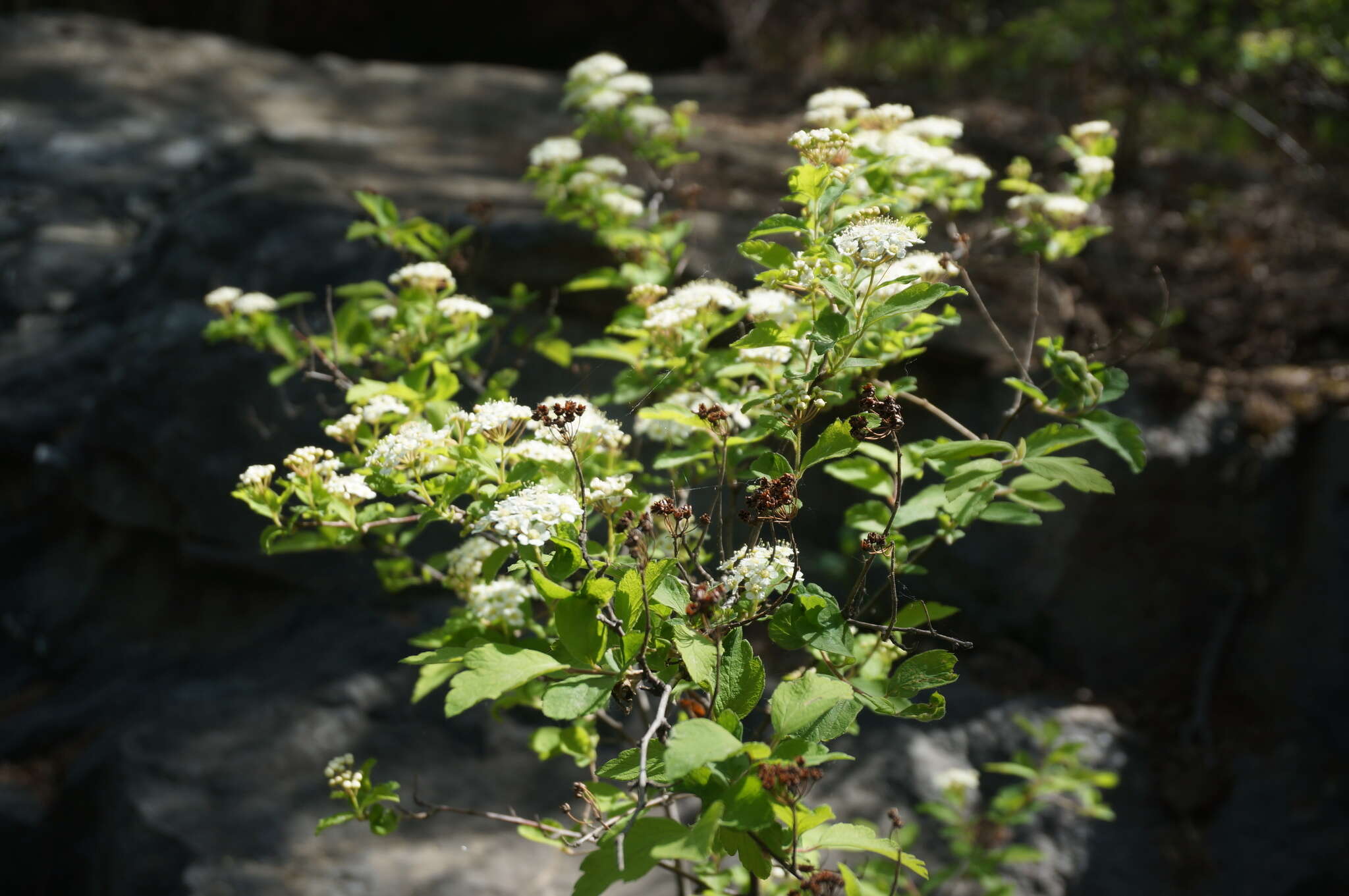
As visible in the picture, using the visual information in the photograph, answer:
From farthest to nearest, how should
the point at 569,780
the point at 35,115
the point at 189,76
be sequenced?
the point at 189,76
the point at 35,115
the point at 569,780

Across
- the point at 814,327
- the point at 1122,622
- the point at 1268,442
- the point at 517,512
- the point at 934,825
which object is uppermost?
the point at 814,327

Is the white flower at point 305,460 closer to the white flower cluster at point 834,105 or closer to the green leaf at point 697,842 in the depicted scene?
the green leaf at point 697,842

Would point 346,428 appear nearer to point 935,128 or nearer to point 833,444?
point 833,444

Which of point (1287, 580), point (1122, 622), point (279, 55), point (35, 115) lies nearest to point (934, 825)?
point (1122, 622)

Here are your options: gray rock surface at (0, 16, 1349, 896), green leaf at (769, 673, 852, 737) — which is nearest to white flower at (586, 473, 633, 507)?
green leaf at (769, 673, 852, 737)

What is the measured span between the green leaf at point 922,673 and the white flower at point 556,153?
4.41 ft

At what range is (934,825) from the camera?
10.1 feet

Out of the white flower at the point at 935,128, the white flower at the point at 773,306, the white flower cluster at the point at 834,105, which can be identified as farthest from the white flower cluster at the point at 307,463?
the white flower at the point at 935,128

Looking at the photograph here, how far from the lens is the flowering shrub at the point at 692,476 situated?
1.16 metres

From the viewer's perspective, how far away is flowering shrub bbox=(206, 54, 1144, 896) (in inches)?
45.7

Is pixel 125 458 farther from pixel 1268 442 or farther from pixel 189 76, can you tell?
pixel 1268 442

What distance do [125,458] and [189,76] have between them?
10.8 ft

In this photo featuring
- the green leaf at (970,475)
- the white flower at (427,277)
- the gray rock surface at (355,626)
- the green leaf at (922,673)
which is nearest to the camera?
the green leaf at (922,673)

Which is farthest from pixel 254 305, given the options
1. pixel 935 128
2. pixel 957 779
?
pixel 957 779
